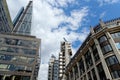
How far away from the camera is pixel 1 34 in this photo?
54969 millimetres

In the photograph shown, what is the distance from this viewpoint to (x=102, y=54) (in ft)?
121

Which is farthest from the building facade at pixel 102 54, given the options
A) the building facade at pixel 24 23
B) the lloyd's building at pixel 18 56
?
the building facade at pixel 24 23

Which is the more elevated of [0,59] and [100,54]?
[0,59]

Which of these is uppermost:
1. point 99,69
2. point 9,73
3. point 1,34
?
point 1,34

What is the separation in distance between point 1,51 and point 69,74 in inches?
1005

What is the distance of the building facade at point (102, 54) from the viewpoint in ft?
111

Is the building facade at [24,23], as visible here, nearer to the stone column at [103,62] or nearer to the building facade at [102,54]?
the building facade at [102,54]

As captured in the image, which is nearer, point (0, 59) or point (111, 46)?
point (111, 46)

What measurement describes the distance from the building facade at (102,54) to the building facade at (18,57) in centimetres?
1540

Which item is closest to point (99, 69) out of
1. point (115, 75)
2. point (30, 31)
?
point (115, 75)

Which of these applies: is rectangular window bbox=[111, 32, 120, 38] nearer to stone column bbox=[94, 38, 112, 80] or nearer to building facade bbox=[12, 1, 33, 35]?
stone column bbox=[94, 38, 112, 80]

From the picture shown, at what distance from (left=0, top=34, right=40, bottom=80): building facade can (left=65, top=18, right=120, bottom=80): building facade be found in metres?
15.4

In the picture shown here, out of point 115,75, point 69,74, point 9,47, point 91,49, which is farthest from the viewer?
point 69,74

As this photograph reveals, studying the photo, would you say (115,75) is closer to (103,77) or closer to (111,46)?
(103,77)
